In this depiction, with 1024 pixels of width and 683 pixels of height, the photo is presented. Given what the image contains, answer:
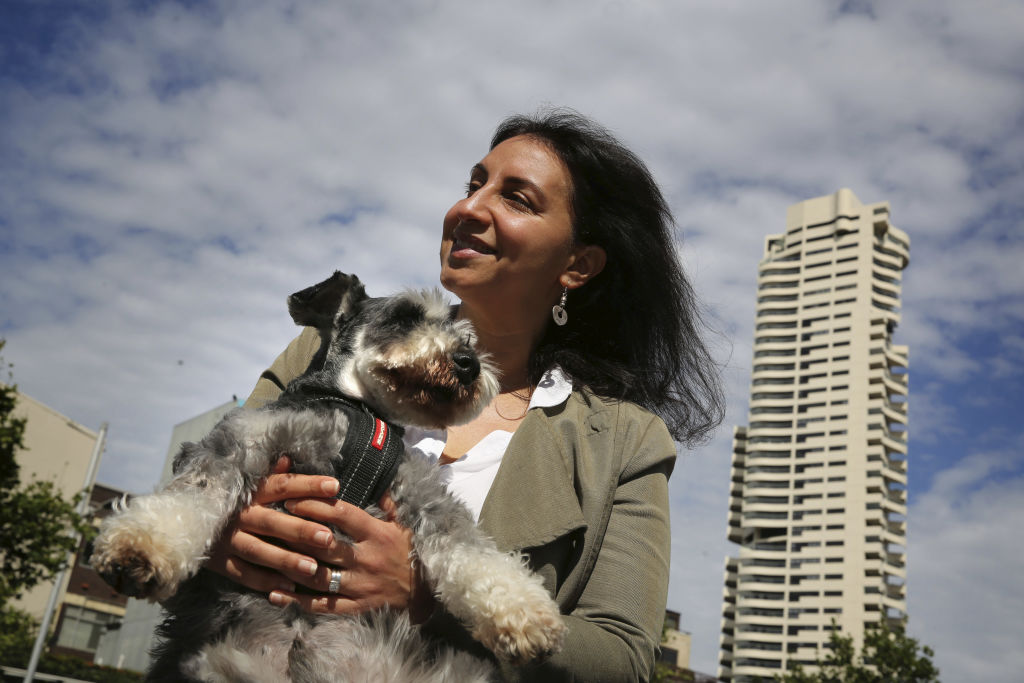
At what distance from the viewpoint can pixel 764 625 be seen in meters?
118

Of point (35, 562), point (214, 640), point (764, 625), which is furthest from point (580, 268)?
point (764, 625)

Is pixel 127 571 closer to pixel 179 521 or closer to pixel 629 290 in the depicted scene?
pixel 179 521

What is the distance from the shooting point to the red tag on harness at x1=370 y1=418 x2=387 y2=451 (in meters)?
3.28

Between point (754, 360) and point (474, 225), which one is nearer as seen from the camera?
point (474, 225)

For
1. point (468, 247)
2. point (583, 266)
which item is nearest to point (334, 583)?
point (468, 247)

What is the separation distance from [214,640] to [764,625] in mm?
128195

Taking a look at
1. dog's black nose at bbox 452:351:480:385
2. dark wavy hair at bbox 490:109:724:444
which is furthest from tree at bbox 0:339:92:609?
dog's black nose at bbox 452:351:480:385

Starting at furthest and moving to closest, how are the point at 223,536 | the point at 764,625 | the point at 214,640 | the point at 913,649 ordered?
the point at 764,625
the point at 913,649
the point at 223,536
the point at 214,640

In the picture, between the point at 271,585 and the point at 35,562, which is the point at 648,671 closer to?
the point at 271,585

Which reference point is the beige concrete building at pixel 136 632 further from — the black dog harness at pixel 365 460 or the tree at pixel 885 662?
the tree at pixel 885 662

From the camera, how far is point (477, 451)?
4.18 metres

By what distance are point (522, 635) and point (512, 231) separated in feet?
7.45

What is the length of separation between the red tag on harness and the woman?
292 millimetres

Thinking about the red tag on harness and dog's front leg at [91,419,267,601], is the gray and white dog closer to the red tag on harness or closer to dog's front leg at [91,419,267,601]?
dog's front leg at [91,419,267,601]
